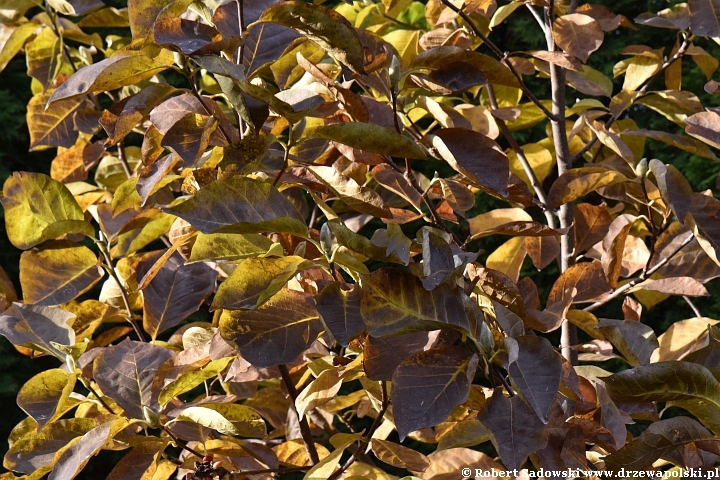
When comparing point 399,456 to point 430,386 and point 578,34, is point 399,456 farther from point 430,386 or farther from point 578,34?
point 578,34

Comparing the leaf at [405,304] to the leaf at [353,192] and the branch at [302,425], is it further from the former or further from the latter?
the branch at [302,425]

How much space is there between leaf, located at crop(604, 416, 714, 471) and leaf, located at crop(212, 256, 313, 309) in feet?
1.39

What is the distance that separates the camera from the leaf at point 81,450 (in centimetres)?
83

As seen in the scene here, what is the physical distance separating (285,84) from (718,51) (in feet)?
6.43

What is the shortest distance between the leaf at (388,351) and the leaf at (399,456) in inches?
10.9

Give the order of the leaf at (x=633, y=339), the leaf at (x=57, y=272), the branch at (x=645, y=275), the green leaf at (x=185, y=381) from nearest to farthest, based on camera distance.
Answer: the green leaf at (x=185, y=381)
the leaf at (x=633, y=339)
the leaf at (x=57, y=272)
the branch at (x=645, y=275)

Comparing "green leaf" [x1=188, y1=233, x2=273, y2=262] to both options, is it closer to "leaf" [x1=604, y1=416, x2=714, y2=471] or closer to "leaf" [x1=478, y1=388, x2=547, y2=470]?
"leaf" [x1=478, y1=388, x2=547, y2=470]

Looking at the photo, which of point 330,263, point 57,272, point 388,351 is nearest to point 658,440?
point 388,351

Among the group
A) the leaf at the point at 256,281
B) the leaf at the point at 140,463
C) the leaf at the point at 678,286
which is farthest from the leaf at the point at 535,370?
the leaf at the point at 678,286

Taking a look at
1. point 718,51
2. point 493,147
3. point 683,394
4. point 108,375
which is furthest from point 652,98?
point 718,51

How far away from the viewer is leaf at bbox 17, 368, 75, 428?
3.12 ft

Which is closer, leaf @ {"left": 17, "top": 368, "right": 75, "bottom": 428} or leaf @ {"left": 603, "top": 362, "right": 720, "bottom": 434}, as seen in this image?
leaf @ {"left": 603, "top": 362, "right": 720, "bottom": 434}

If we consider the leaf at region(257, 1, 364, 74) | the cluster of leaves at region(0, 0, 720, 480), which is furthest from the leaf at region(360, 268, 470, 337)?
the leaf at region(257, 1, 364, 74)

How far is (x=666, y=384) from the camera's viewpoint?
800mm
